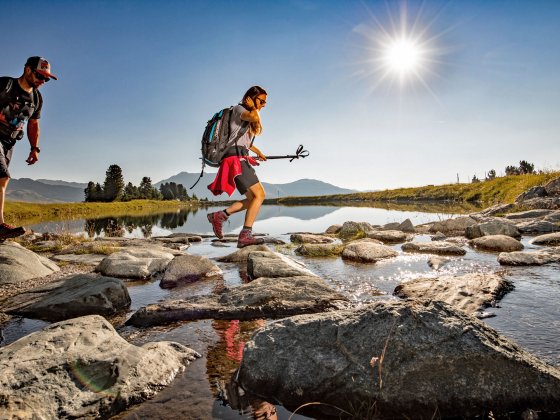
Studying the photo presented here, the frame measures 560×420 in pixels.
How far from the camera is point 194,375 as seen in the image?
301cm

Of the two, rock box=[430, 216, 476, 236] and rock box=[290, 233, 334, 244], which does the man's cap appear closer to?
rock box=[290, 233, 334, 244]

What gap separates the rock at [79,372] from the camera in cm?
237

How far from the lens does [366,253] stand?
9555 mm

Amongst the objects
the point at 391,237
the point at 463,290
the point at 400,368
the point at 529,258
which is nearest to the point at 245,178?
the point at 463,290

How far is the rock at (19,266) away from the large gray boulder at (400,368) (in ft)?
21.1

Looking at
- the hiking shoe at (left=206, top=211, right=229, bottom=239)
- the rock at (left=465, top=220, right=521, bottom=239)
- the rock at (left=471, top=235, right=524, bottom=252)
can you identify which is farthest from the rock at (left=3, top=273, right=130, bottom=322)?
the rock at (left=465, top=220, right=521, bottom=239)

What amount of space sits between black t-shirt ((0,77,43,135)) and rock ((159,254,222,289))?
426cm

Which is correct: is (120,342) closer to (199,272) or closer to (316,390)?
(316,390)

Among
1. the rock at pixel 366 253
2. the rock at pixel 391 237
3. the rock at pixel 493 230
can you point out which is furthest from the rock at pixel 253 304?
the rock at pixel 493 230

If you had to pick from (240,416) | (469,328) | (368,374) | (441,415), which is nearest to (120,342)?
(240,416)

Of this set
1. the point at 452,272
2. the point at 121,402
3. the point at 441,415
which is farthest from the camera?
the point at 452,272

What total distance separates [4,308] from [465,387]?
247 inches

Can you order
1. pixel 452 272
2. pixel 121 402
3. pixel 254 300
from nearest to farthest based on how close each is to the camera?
1. pixel 121 402
2. pixel 254 300
3. pixel 452 272

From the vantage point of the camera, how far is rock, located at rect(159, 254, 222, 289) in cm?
708
